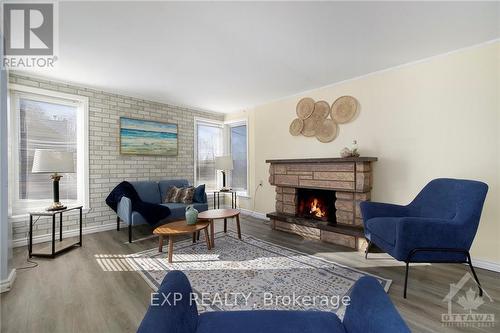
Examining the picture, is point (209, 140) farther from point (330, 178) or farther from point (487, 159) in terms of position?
point (487, 159)

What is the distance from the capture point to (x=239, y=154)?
Answer: 5711 mm

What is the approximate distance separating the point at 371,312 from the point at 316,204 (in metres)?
3.16

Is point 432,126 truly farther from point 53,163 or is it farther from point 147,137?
point 53,163

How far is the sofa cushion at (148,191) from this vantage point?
407 centimetres

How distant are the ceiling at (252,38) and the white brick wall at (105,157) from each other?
32 centimetres

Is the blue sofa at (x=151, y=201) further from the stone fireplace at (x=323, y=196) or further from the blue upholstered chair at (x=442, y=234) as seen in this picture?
the blue upholstered chair at (x=442, y=234)

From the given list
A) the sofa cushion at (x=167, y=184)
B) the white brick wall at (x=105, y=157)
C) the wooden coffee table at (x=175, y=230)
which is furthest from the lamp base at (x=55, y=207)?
the sofa cushion at (x=167, y=184)

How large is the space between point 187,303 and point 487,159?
132 inches

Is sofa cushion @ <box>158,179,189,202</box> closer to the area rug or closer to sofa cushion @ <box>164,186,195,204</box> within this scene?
sofa cushion @ <box>164,186,195,204</box>

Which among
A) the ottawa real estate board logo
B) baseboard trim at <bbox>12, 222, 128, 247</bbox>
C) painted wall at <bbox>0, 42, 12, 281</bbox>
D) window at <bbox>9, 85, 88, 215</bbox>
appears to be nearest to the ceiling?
the ottawa real estate board logo

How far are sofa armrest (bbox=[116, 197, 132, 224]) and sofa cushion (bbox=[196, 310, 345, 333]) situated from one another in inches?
109

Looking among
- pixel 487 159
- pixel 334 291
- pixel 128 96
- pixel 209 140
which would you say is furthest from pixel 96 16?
pixel 487 159

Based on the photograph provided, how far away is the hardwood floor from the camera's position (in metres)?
1.68

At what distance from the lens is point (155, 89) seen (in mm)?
4012
